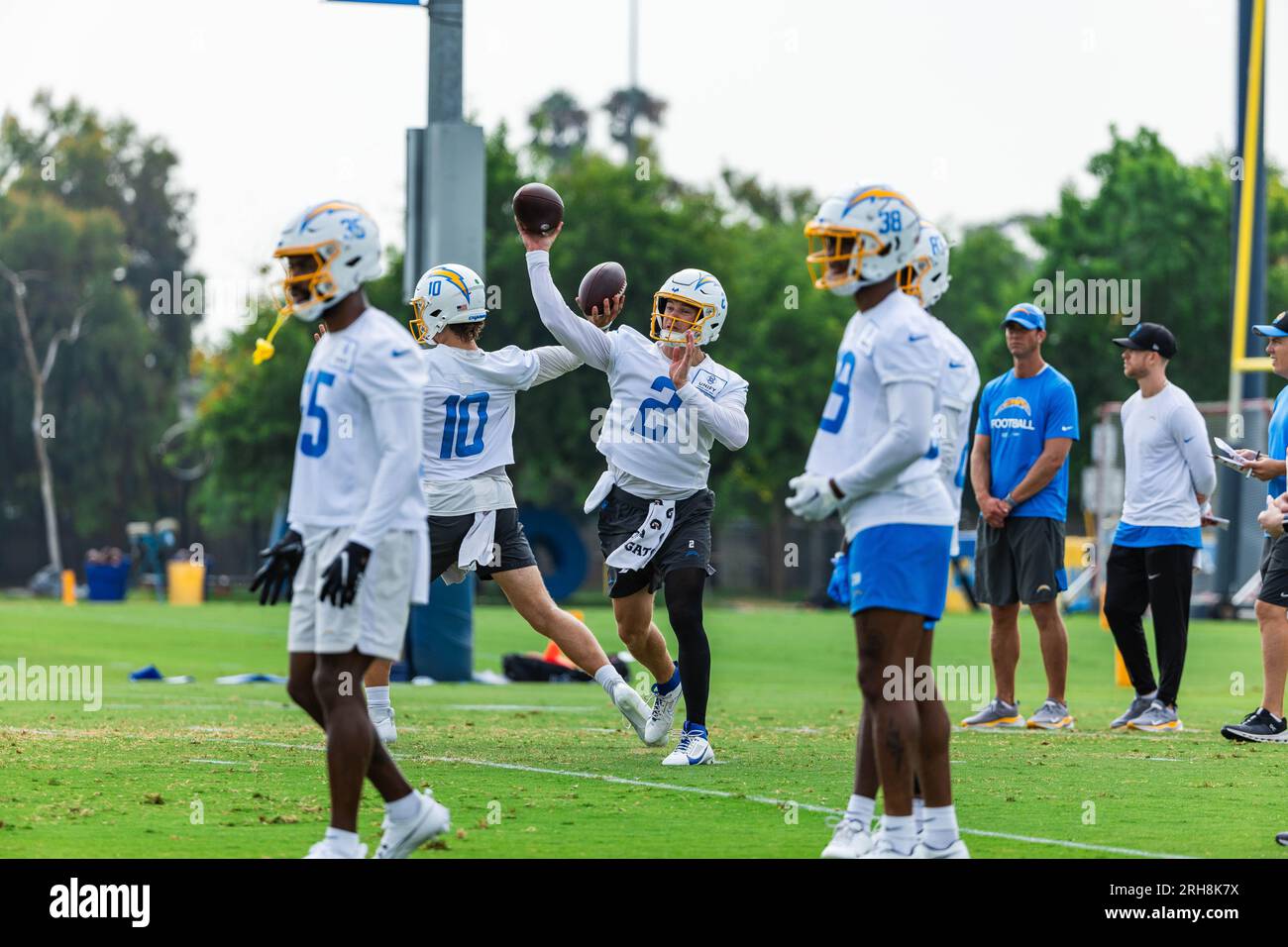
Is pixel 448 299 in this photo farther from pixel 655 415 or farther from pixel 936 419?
pixel 936 419

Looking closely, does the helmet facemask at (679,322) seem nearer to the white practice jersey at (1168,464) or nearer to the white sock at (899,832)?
the white practice jersey at (1168,464)

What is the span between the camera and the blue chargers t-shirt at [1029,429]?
37.8ft

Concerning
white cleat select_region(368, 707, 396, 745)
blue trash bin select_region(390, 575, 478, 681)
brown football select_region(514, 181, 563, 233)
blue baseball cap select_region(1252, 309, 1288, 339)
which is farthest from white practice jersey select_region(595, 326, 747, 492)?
blue trash bin select_region(390, 575, 478, 681)

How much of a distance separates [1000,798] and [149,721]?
19.5ft

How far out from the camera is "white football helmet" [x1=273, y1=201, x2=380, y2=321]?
635 centimetres

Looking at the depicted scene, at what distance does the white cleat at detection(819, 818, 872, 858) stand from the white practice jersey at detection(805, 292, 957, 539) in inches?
39.6

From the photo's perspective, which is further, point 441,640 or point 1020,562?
point 441,640

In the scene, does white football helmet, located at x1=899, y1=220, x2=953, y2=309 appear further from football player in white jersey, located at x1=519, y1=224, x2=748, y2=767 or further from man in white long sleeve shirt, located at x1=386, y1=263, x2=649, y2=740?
man in white long sleeve shirt, located at x1=386, y1=263, x2=649, y2=740

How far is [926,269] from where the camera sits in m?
6.91

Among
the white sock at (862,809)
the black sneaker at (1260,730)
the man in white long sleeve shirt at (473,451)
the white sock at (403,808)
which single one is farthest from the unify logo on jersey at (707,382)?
the white sock at (403,808)

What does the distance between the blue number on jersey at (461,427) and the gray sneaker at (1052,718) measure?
4096 mm

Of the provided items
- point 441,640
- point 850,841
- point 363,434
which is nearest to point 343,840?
point 363,434

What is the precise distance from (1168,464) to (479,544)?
4.44m
